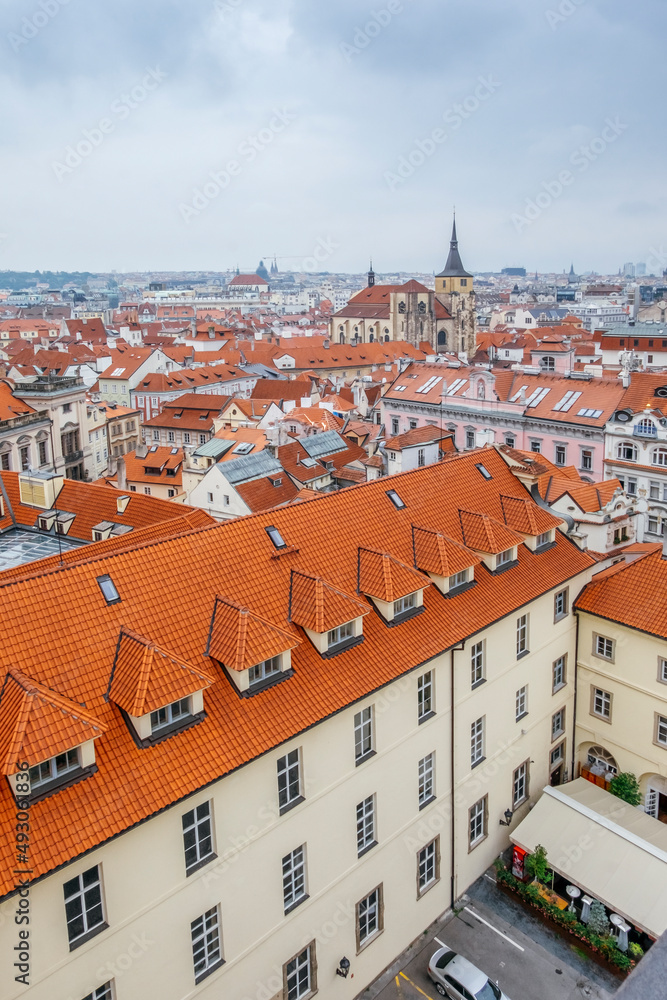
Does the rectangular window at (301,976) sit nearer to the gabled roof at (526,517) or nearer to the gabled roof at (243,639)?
the gabled roof at (243,639)

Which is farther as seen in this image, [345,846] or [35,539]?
[35,539]

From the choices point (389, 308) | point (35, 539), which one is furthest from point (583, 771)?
point (389, 308)

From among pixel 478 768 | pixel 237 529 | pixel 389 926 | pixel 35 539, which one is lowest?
pixel 389 926

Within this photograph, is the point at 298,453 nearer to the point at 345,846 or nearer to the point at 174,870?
the point at 345,846

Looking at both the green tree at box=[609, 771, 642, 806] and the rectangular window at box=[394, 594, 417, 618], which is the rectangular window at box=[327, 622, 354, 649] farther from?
the green tree at box=[609, 771, 642, 806]

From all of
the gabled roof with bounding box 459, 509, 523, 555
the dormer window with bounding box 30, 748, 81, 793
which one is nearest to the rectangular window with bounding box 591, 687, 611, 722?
the gabled roof with bounding box 459, 509, 523, 555

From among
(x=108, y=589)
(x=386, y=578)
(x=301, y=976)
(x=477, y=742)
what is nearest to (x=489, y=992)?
(x=301, y=976)

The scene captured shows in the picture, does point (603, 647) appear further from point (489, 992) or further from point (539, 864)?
point (489, 992)
